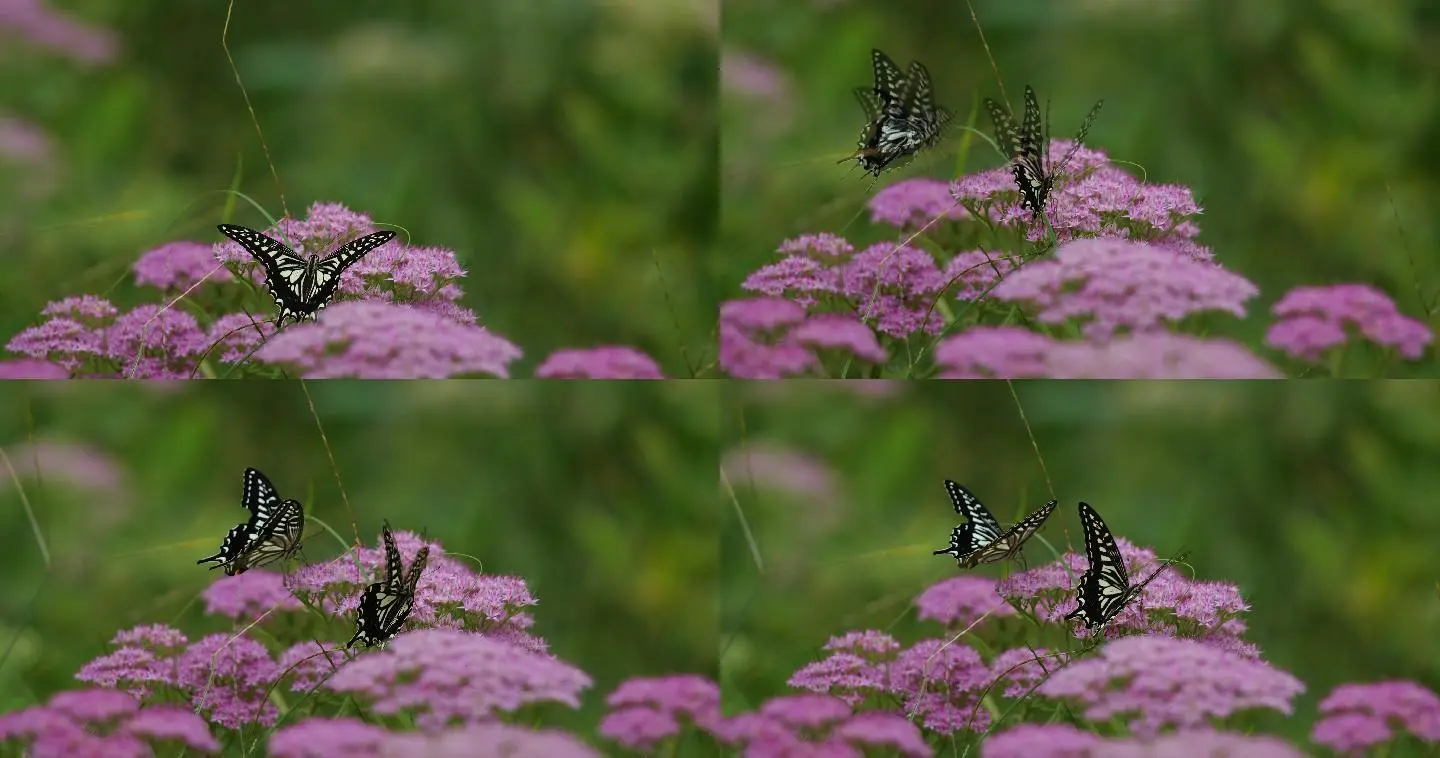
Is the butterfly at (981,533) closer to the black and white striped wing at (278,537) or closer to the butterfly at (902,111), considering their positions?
the butterfly at (902,111)

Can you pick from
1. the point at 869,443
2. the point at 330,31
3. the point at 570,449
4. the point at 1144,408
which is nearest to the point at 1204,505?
the point at 1144,408

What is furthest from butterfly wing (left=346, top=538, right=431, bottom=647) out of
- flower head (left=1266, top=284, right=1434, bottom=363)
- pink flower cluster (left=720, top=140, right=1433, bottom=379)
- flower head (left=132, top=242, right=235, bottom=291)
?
flower head (left=1266, top=284, right=1434, bottom=363)

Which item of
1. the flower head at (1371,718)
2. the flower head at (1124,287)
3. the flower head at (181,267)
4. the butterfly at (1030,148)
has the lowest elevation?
the flower head at (1371,718)

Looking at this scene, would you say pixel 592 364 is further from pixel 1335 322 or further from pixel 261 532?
pixel 1335 322

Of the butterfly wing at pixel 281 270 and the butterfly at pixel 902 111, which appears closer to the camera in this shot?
the butterfly wing at pixel 281 270

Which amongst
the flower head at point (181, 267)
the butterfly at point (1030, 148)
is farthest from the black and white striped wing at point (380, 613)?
the butterfly at point (1030, 148)

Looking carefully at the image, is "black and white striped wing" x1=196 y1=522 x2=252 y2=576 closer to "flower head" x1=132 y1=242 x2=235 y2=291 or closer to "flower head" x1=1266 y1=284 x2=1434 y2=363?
"flower head" x1=132 y1=242 x2=235 y2=291

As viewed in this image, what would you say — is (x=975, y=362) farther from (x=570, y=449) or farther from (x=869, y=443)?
(x=570, y=449)

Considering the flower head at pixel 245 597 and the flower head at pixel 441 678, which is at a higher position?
the flower head at pixel 245 597
